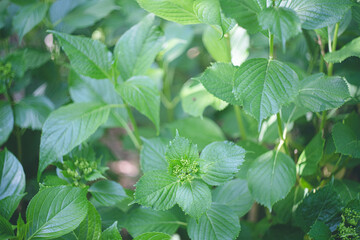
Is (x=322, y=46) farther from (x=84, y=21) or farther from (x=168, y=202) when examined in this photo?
(x=84, y=21)

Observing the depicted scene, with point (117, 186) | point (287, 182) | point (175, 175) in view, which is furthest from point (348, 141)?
point (117, 186)

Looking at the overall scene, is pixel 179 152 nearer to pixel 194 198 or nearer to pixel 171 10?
pixel 194 198

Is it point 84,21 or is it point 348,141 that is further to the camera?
point 84,21

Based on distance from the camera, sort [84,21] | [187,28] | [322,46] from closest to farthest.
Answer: [322,46]
[84,21]
[187,28]

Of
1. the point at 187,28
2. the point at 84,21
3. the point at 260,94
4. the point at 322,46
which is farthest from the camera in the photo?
the point at 187,28

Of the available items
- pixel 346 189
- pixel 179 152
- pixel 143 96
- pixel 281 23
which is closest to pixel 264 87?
pixel 281 23

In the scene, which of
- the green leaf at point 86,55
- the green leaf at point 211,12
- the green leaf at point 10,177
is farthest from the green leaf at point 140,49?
the green leaf at point 10,177
